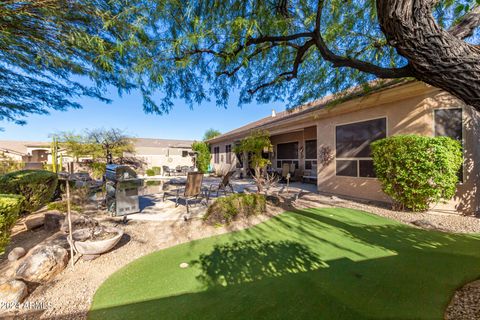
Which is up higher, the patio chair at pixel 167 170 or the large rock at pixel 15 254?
the patio chair at pixel 167 170

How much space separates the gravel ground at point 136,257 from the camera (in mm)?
2275

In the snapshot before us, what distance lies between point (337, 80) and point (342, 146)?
3450 mm

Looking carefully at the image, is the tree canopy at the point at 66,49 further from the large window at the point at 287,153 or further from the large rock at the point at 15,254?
the large window at the point at 287,153

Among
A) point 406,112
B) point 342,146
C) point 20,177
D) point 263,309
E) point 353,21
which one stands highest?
point 353,21

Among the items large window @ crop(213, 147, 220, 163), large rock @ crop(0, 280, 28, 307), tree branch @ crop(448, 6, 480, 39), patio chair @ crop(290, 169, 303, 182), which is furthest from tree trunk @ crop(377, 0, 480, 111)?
large window @ crop(213, 147, 220, 163)

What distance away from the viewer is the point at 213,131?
46781mm

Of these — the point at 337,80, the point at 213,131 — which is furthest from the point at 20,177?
the point at 213,131

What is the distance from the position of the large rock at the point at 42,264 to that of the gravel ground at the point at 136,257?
139 mm

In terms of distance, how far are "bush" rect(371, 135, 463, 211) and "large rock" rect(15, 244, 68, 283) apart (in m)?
7.82

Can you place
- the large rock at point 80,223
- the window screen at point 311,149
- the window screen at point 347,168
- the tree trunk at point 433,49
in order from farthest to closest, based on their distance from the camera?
the window screen at point 311,149, the window screen at point 347,168, the large rock at point 80,223, the tree trunk at point 433,49

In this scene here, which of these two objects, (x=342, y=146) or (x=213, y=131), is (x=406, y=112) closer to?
(x=342, y=146)

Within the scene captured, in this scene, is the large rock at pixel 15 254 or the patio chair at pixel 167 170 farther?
the patio chair at pixel 167 170

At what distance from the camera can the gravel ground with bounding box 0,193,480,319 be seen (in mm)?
2275

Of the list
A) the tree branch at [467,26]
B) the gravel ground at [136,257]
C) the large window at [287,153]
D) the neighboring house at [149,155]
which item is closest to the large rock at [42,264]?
the gravel ground at [136,257]
